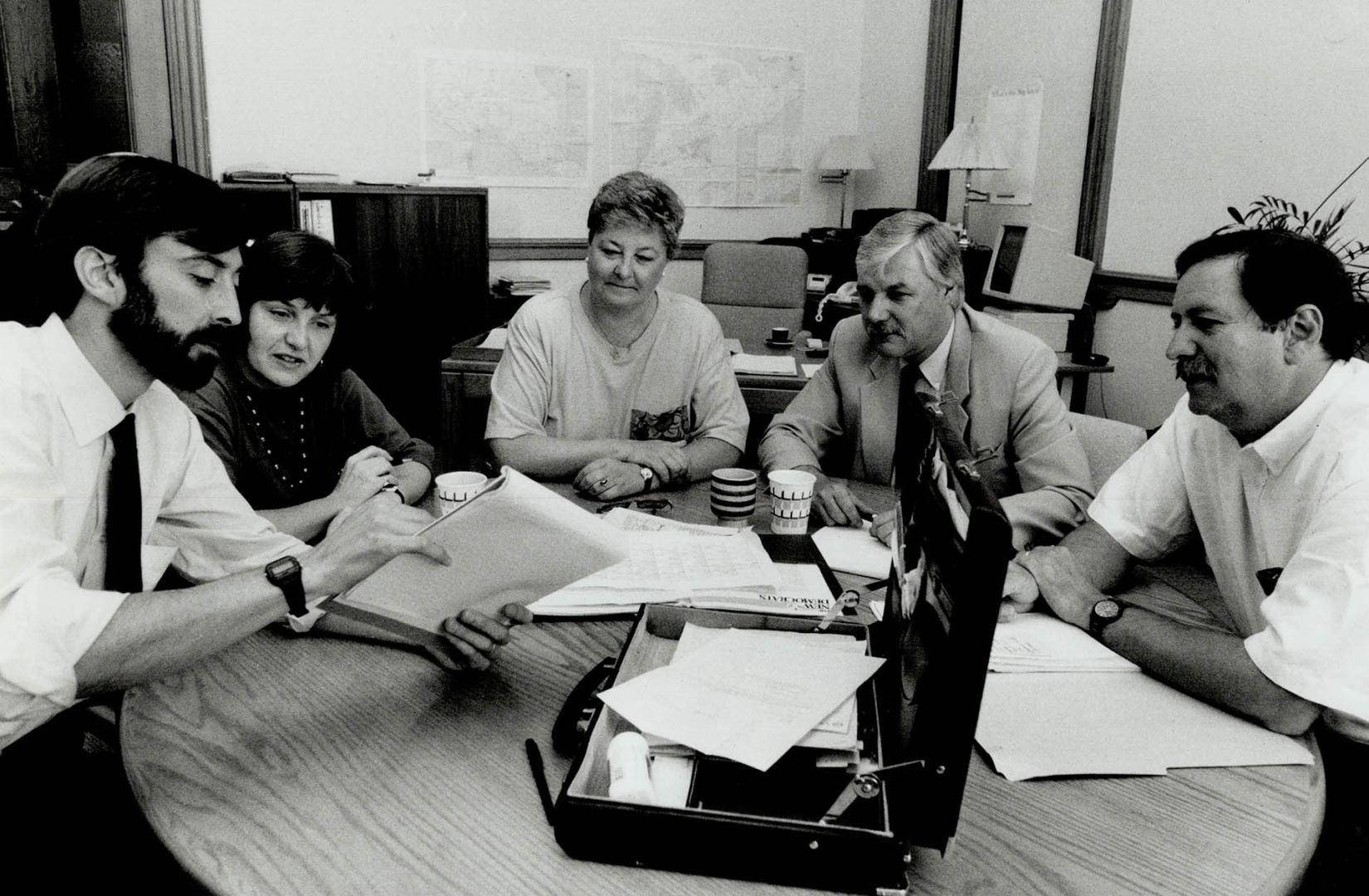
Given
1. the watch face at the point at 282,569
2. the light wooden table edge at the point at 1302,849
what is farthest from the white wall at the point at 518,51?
the light wooden table edge at the point at 1302,849

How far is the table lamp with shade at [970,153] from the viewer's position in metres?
4.41

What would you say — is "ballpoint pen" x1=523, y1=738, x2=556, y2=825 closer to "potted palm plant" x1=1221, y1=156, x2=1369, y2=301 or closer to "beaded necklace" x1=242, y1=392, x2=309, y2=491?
"beaded necklace" x1=242, y1=392, x2=309, y2=491

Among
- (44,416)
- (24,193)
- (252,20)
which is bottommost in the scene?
(44,416)

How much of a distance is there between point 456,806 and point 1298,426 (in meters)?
1.19

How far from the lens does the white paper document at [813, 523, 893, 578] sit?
5.03ft

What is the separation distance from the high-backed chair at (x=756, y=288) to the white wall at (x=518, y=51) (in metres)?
1.08

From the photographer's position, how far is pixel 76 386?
122 cm

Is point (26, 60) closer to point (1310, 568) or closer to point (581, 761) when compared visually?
point (581, 761)

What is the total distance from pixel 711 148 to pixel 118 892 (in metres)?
4.86

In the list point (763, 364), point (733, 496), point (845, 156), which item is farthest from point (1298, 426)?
point (845, 156)

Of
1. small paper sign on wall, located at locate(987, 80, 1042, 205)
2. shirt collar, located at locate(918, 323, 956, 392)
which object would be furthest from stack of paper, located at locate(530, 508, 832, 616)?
small paper sign on wall, located at locate(987, 80, 1042, 205)

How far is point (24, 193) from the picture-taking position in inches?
130

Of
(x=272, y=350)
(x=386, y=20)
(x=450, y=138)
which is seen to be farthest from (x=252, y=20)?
(x=272, y=350)

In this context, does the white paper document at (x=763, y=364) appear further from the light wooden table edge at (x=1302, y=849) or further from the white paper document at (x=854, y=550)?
the light wooden table edge at (x=1302, y=849)
